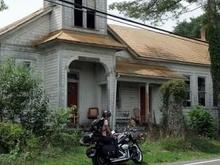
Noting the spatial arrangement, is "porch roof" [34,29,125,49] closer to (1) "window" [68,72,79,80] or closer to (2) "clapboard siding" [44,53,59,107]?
(2) "clapboard siding" [44,53,59,107]

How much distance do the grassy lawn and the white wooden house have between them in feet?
20.7

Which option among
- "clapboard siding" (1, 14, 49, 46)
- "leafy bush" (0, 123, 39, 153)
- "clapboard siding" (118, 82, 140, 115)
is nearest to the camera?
"leafy bush" (0, 123, 39, 153)

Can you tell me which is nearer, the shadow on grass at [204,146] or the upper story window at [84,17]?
the shadow on grass at [204,146]

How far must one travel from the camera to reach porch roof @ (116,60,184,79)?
29.9 meters

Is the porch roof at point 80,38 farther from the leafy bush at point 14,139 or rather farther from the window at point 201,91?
the window at point 201,91

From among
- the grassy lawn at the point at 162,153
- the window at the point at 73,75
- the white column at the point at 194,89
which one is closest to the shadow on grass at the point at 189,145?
the grassy lawn at the point at 162,153

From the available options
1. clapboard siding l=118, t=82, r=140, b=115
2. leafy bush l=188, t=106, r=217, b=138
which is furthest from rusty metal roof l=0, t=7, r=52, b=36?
leafy bush l=188, t=106, r=217, b=138

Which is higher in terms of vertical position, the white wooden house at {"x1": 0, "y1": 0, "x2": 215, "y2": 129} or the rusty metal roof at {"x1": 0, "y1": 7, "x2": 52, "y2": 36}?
the rusty metal roof at {"x1": 0, "y1": 7, "x2": 52, "y2": 36}

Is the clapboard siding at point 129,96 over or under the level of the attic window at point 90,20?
under

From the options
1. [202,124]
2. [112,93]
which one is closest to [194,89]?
[202,124]

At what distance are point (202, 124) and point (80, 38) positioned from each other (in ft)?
25.5

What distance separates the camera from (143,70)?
31141 millimetres

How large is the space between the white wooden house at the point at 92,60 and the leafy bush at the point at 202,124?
3.41 meters

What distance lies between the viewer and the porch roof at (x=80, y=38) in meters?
26.6
